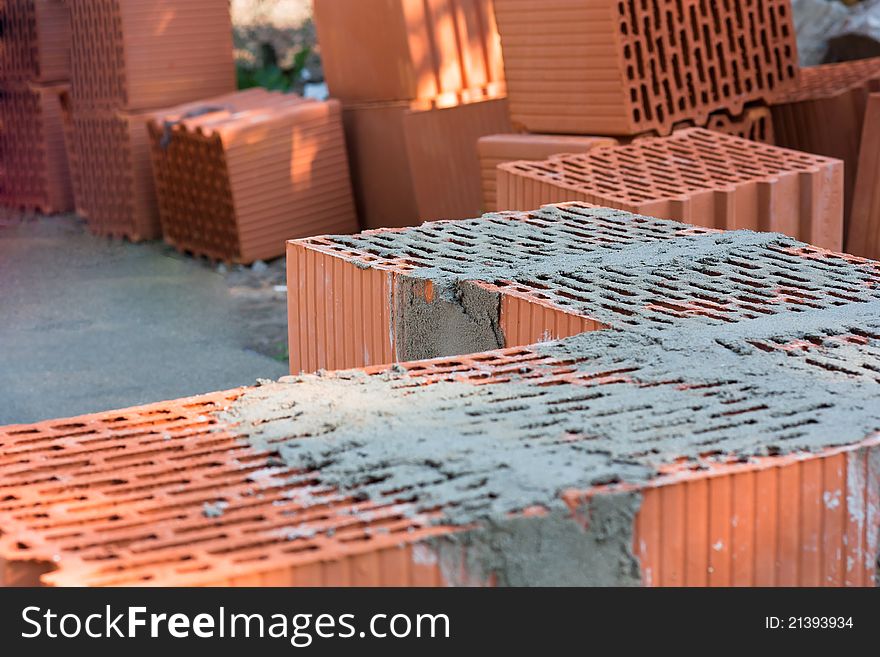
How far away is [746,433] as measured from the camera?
2.57m

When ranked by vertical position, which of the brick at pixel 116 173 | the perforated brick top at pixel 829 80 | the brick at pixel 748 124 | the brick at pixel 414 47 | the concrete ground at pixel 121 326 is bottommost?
the concrete ground at pixel 121 326

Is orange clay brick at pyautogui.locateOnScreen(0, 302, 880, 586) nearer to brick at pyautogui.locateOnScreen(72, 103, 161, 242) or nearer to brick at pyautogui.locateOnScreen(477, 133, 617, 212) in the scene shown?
brick at pyautogui.locateOnScreen(477, 133, 617, 212)

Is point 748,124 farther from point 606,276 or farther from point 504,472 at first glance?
point 504,472

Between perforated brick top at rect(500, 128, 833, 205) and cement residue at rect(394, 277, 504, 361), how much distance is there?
1573 millimetres

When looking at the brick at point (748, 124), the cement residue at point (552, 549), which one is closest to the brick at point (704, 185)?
the brick at point (748, 124)

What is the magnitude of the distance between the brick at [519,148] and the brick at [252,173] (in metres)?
2.91

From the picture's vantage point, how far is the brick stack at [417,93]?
32.2 feet

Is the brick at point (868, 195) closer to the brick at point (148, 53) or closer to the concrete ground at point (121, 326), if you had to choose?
the concrete ground at point (121, 326)

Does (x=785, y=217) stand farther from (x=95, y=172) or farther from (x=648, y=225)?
(x=95, y=172)

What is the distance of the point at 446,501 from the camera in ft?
7.46

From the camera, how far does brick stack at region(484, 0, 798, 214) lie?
22.4ft

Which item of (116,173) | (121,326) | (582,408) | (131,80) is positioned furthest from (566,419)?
(116,173)
